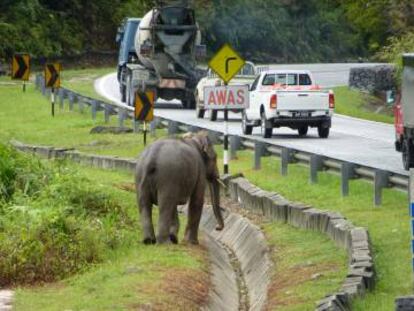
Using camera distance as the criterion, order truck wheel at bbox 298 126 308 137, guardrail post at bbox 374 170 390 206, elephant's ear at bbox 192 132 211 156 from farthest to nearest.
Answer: truck wheel at bbox 298 126 308 137 < guardrail post at bbox 374 170 390 206 < elephant's ear at bbox 192 132 211 156

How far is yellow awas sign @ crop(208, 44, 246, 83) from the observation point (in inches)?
1086

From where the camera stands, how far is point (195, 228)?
59.8 feet

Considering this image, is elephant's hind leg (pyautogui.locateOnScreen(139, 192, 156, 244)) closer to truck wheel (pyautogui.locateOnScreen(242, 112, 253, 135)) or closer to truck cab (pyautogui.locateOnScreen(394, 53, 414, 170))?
truck cab (pyautogui.locateOnScreen(394, 53, 414, 170))

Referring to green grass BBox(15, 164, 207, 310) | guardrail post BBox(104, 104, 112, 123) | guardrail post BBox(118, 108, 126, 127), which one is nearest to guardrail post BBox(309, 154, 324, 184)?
green grass BBox(15, 164, 207, 310)

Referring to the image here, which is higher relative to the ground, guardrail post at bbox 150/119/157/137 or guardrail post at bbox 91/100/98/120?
guardrail post at bbox 150/119/157/137

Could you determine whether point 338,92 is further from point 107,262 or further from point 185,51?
point 107,262

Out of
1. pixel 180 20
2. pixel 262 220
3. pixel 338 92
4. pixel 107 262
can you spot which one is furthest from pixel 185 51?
pixel 107 262

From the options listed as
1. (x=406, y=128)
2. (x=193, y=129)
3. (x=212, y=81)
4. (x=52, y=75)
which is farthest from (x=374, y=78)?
(x=406, y=128)

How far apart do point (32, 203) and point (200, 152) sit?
2299mm

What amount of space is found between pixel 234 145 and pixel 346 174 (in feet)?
26.1

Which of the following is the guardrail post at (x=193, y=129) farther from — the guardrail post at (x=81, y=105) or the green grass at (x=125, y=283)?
the guardrail post at (x=81, y=105)

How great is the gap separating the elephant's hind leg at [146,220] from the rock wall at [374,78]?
127ft

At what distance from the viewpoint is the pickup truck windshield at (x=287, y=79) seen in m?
37.0

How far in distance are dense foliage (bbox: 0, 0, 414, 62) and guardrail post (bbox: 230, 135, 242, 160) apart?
1142 inches
